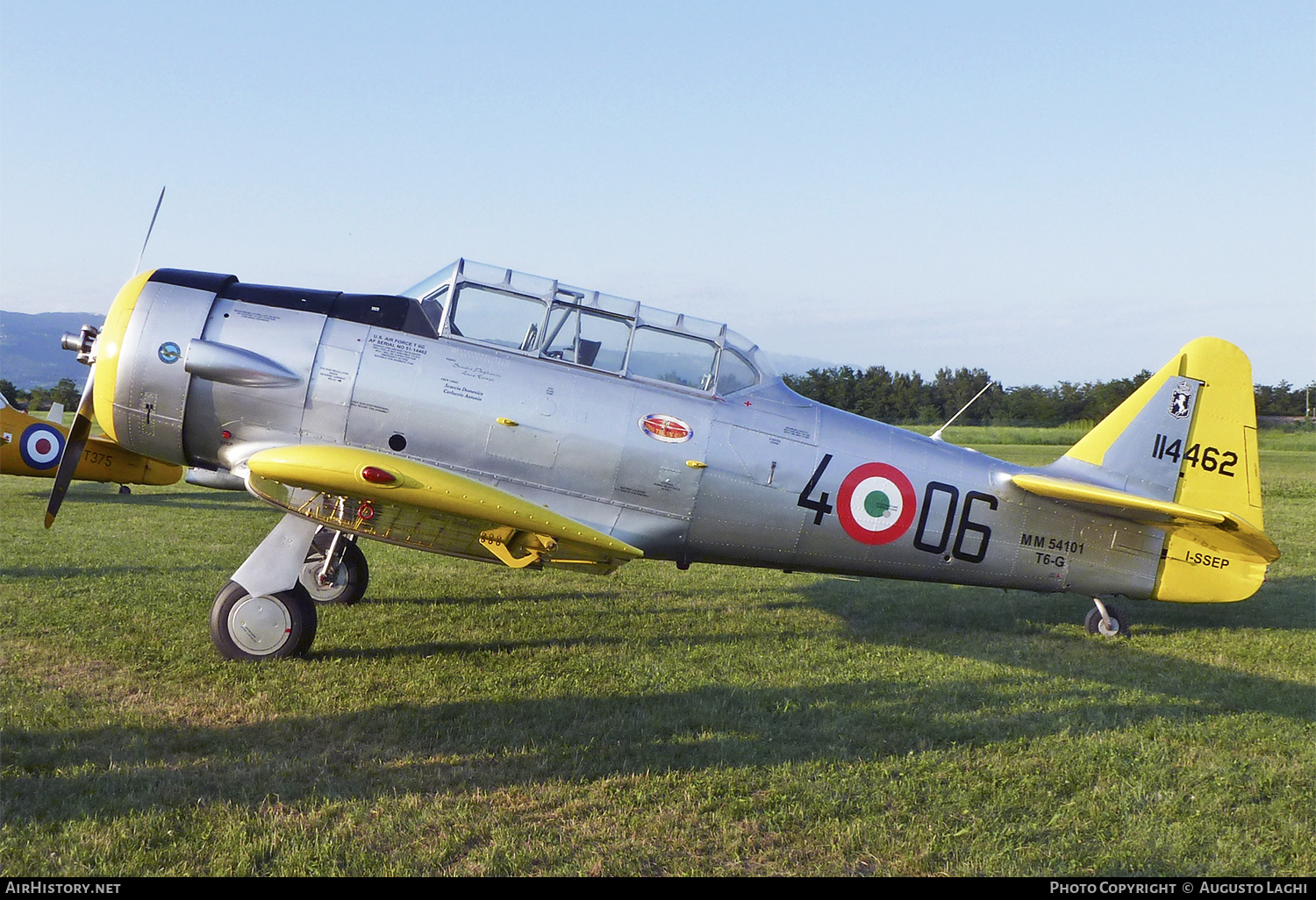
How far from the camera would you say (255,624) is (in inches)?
225

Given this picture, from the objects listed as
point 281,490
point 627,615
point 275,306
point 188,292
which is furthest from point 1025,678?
point 188,292

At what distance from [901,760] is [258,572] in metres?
4.27

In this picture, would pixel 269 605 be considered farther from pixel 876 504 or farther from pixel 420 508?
pixel 876 504

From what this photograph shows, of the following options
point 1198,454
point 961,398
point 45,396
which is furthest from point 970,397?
point 45,396

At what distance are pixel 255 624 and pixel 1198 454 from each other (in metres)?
7.42

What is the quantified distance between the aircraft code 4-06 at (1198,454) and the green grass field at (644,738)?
1.49 metres

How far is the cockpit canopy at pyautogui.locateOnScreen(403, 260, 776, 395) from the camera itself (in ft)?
19.6

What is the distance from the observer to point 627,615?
24.9 ft

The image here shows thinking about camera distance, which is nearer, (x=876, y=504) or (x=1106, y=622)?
(x=876, y=504)

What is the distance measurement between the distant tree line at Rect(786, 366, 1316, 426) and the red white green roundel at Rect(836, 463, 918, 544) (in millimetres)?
33853

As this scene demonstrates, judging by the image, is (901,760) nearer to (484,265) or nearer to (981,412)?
(484,265)

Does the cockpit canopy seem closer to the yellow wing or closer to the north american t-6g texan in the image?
the north american t-6g texan

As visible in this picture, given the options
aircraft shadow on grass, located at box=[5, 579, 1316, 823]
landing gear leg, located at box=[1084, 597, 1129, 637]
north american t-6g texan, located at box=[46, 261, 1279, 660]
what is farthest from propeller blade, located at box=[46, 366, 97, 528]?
landing gear leg, located at box=[1084, 597, 1129, 637]

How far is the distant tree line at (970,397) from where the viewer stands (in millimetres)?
41812
